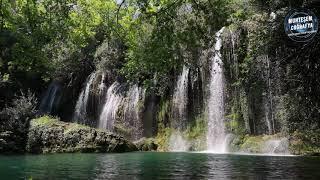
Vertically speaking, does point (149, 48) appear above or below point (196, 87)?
below

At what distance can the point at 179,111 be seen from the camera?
31.0 metres

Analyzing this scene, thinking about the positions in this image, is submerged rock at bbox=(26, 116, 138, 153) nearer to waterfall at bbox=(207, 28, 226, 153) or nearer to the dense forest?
the dense forest

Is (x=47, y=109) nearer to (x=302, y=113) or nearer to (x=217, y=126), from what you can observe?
(x=217, y=126)

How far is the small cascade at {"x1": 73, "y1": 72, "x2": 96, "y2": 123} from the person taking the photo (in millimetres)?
35562

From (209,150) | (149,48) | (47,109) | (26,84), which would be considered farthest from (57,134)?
(149,48)

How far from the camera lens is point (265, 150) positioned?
78.2 feet

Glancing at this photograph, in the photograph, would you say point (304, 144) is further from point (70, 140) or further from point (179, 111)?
point (70, 140)

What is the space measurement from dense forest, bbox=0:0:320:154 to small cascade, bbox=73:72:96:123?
0.09m

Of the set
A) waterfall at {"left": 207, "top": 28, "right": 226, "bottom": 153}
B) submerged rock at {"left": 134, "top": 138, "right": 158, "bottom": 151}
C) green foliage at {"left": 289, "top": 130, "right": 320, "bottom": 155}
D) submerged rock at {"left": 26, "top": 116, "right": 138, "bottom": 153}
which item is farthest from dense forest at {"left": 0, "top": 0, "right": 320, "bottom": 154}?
submerged rock at {"left": 26, "top": 116, "right": 138, "bottom": 153}

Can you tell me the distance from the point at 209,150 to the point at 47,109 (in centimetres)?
1601

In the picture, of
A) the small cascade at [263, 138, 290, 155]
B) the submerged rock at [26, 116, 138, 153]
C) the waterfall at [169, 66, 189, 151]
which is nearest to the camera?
the small cascade at [263, 138, 290, 155]

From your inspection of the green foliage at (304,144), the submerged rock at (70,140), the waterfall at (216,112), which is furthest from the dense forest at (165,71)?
the submerged rock at (70,140)

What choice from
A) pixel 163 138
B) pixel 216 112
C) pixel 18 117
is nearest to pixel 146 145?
pixel 163 138

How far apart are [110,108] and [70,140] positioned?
8.14m
